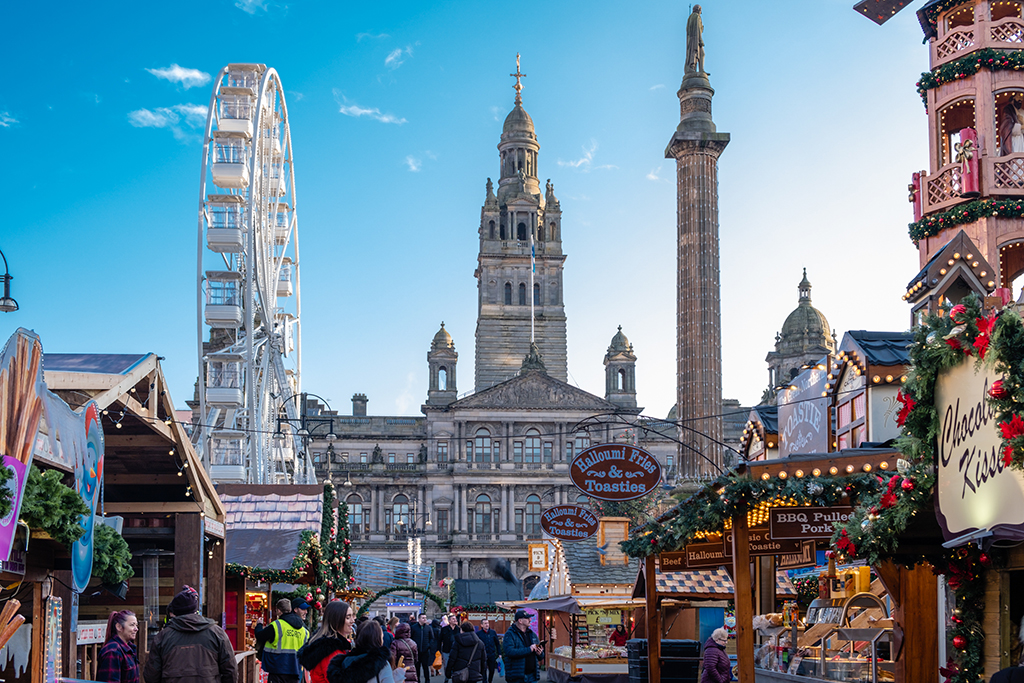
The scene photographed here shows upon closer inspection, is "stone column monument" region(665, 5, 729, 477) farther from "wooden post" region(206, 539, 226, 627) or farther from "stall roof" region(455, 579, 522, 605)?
"stall roof" region(455, 579, 522, 605)

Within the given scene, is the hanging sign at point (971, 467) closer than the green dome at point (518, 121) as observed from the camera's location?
Yes

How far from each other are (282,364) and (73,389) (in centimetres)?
2935

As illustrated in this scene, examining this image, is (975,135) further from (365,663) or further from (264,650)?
(365,663)

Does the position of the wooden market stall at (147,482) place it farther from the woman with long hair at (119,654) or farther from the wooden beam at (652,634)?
the wooden beam at (652,634)

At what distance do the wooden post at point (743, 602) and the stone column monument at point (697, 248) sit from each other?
24942mm

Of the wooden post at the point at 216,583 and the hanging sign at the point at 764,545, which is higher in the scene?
the hanging sign at the point at 764,545

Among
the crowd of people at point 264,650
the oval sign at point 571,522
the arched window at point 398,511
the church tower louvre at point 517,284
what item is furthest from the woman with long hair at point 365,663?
the church tower louvre at point 517,284

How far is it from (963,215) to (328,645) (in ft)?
53.3

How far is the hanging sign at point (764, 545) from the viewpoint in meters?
16.7

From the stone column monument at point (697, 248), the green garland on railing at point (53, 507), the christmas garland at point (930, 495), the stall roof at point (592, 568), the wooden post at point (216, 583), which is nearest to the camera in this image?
the christmas garland at point (930, 495)

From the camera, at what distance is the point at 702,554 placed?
17484 millimetres

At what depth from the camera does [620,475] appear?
18312 millimetres

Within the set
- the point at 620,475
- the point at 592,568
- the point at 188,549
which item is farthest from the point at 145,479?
the point at 592,568

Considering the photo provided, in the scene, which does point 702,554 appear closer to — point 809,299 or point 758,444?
point 758,444
